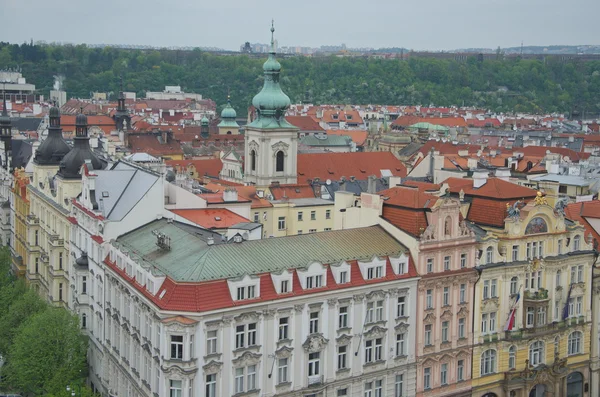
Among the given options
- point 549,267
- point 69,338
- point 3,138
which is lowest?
point 69,338

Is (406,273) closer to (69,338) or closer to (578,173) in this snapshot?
(69,338)

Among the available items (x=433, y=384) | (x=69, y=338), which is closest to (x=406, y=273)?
(x=433, y=384)

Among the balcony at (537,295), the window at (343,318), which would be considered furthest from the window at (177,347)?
the balcony at (537,295)

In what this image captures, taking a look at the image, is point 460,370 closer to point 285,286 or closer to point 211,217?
point 285,286

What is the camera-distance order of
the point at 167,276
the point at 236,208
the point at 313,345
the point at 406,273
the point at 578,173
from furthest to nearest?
1. the point at 578,173
2. the point at 236,208
3. the point at 406,273
4. the point at 313,345
5. the point at 167,276

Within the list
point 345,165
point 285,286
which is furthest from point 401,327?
point 345,165

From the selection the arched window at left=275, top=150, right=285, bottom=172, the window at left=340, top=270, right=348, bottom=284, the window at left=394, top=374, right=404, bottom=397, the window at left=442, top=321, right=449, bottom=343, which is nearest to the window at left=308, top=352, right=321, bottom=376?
the window at left=340, top=270, right=348, bottom=284

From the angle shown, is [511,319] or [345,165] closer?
[511,319]

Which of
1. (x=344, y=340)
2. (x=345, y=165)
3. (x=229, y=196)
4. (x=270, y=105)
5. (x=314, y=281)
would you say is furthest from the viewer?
(x=345, y=165)
